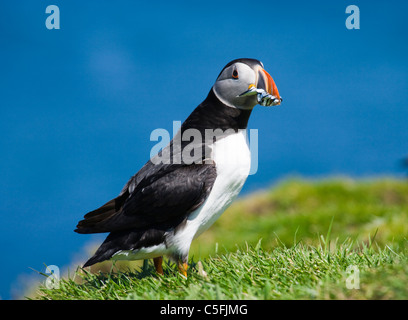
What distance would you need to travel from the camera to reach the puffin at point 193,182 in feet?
14.6

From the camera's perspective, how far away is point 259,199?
12.8 meters

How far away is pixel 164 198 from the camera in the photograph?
443cm

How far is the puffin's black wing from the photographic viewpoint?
4422mm

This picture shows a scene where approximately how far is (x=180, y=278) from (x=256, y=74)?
6.61 ft

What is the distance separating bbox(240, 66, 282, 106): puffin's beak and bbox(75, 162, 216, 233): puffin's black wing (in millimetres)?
796

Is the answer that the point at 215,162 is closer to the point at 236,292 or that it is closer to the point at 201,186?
the point at 201,186

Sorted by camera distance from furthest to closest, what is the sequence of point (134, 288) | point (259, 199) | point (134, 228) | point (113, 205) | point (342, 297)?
point (259, 199), point (113, 205), point (134, 228), point (134, 288), point (342, 297)

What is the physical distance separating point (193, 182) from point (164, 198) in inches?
12.0

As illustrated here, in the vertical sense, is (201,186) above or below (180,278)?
above

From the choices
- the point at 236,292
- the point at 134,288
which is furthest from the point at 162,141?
the point at 236,292
